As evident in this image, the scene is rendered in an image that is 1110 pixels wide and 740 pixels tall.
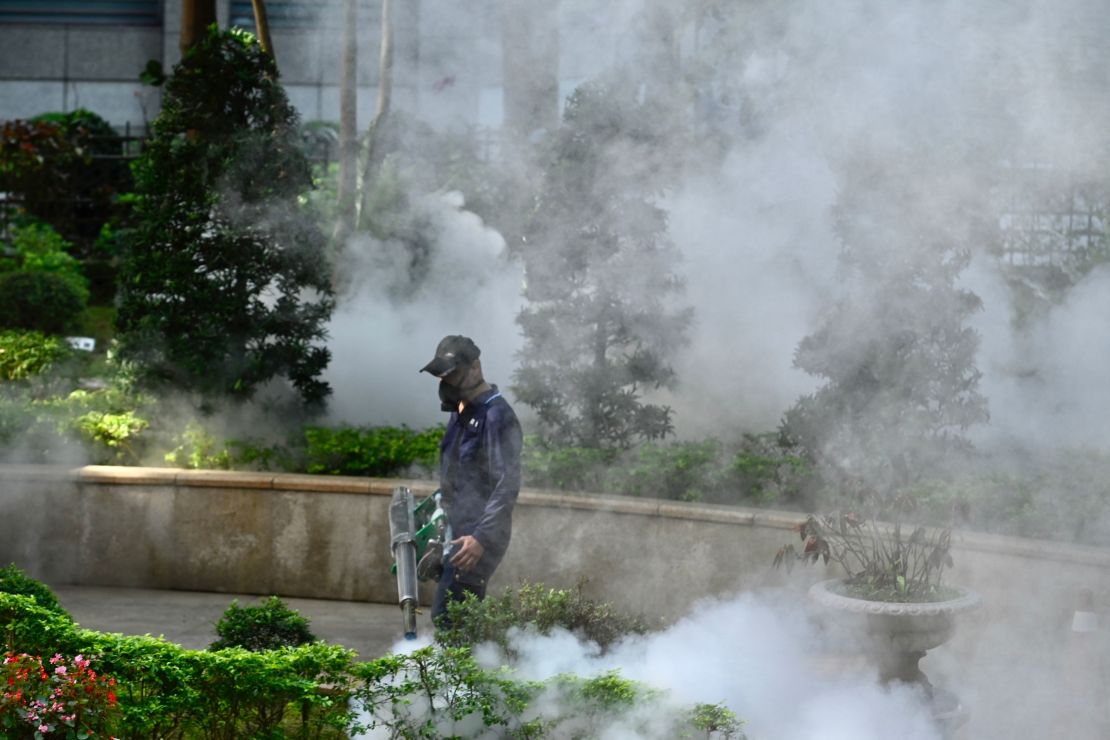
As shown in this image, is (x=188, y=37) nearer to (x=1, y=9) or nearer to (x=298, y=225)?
(x=298, y=225)

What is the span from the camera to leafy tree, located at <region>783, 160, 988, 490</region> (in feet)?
23.9

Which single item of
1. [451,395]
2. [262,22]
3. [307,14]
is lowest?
[451,395]

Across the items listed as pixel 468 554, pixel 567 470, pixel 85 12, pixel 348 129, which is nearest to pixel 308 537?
pixel 567 470

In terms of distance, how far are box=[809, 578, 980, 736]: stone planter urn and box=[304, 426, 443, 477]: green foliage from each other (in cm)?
313

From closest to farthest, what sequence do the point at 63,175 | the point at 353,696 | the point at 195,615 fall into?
the point at 353,696 → the point at 195,615 → the point at 63,175

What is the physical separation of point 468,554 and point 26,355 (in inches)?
247

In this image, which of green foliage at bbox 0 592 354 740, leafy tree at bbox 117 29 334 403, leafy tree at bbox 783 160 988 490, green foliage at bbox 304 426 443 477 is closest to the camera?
green foliage at bbox 0 592 354 740

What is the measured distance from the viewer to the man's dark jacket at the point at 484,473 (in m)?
5.12

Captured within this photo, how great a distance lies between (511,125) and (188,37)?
2.64 m

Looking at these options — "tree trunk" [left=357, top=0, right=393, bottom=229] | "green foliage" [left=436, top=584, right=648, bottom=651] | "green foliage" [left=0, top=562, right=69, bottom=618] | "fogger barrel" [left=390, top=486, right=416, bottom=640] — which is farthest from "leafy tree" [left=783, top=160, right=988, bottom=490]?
"tree trunk" [left=357, top=0, right=393, bottom=229]

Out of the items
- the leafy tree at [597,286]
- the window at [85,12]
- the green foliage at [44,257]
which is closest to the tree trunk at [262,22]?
the green foliage at [44,257]

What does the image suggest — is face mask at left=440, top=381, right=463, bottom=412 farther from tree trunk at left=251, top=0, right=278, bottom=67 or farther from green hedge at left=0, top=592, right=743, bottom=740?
tree trunk at left=251, top=0, right=278, bottom=67

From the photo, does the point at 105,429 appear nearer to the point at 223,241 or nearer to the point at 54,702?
the point at 223,241

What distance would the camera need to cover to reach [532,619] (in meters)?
4.90
